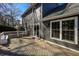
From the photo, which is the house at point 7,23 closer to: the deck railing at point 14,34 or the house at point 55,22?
the deck railing at point 14,34

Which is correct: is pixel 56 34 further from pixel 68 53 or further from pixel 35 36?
pixel 68 53

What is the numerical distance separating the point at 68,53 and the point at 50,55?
0.65m

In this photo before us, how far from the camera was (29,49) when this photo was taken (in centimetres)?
485

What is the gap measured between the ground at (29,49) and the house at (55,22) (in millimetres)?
418

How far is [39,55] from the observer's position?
446 cm

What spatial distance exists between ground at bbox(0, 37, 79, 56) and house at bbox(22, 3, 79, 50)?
418 millimetres

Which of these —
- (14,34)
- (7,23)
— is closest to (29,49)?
(14,34)

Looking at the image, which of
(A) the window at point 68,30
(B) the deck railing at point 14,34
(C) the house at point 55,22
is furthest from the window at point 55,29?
(B) the deck railing at point 14,34

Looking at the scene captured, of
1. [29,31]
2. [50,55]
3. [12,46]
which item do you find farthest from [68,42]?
[12,46]

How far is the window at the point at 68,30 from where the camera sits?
15.8ft

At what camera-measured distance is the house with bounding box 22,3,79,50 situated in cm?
470

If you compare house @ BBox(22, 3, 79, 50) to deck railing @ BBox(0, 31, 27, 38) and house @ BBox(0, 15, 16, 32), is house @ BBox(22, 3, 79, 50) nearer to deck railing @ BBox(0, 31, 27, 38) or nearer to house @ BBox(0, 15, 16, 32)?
deck railing @ BBox(0, 31, 27, 38)

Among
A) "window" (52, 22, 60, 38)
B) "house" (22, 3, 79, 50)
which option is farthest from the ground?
"window" (52, 22, 60, 38)

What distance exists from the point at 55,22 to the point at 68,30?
1.08 meters
